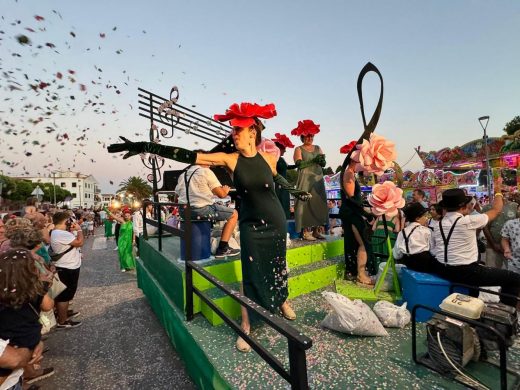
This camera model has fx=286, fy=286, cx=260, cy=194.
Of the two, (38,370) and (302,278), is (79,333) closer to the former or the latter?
(38,370)

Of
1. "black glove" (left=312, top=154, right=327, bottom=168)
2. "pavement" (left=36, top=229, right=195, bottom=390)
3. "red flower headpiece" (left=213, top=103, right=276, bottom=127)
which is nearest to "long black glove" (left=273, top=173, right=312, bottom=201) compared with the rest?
"red flower headpiece" (left=213, top=103, right=276, bottom=127)

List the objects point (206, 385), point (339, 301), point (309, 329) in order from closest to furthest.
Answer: point (206, 385), point (339, 301), point (309, 329)

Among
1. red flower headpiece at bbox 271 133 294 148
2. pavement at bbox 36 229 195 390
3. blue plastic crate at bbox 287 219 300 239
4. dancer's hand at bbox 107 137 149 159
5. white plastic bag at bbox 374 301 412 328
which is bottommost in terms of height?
pavement at bbox 36 229 195 390

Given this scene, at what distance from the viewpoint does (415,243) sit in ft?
10.2

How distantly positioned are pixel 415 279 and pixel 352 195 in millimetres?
1227

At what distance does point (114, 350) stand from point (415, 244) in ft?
13.0

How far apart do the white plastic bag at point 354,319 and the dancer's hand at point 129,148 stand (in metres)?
1.86

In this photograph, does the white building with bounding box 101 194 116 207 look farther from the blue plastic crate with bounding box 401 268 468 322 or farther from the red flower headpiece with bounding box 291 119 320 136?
the blue plastic crate with bounding box 401 268 468 322

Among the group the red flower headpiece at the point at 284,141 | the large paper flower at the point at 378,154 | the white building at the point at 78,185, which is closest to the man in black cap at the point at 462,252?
the large paper flower at the point at 378,154

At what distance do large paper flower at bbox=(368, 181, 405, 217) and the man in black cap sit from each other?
1.35 ft

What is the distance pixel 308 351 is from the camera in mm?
2234

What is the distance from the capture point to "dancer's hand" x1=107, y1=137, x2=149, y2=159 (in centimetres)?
208

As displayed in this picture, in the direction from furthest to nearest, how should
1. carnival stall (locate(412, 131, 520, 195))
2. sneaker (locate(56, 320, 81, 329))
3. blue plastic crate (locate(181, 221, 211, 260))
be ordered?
carnival stall (locate(412, 131, 520, 195))
sneaker (locate(56, 320, 81, 329))
blue plastic crate (locate(181, 221, 211, 260))

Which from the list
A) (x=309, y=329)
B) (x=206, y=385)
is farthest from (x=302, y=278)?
(x=206, y=385)
